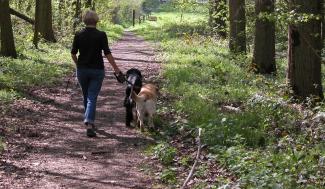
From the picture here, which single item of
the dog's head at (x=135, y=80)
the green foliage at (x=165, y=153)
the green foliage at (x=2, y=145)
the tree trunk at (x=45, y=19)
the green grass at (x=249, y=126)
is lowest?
the green foliage at (x=165, y=153)

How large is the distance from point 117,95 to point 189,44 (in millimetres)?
13166

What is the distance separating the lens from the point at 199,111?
9445mm

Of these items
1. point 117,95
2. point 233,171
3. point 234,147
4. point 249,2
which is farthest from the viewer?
point 249,2

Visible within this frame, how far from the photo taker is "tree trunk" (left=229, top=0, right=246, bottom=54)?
62.0 ft

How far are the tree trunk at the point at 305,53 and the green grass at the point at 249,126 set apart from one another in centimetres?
41

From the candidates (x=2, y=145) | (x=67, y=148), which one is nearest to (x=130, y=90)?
(x=67, y=148)

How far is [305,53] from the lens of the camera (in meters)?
10.2

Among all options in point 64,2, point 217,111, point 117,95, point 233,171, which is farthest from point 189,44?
point 233,171

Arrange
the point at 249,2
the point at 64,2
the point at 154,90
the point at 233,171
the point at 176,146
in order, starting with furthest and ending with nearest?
the point at 64,2 < the point at 249,2 < the point at 154,90 < the point at 176,146 < the point at 233,171

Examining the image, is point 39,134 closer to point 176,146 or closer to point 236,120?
point 176,146

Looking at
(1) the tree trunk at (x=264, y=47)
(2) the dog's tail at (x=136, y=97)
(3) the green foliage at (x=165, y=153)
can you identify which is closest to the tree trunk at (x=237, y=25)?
(1) the tree trunk at (x=264, y=47)

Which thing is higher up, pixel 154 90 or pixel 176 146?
pixel 154 90

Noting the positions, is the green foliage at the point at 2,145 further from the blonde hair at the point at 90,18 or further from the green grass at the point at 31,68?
the green grass at the point at 31,68

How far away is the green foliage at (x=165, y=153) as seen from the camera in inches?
276
